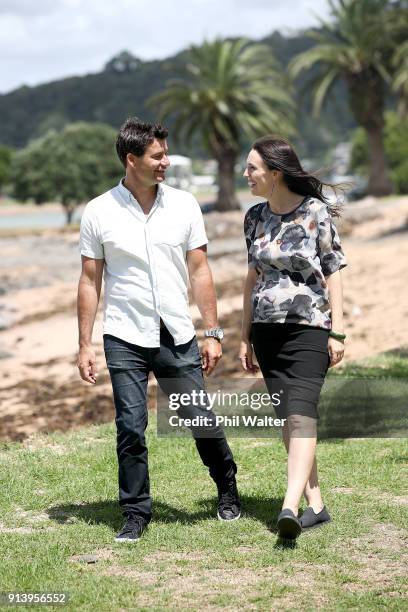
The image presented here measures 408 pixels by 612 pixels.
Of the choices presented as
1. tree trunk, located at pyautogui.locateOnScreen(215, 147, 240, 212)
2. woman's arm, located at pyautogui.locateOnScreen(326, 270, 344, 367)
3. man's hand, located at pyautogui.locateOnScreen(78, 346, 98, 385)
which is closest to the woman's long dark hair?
woman's arm, located at pyautogui.locateOnScreen(326, 270, 344, 367)

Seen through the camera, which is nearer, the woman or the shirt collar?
the woman

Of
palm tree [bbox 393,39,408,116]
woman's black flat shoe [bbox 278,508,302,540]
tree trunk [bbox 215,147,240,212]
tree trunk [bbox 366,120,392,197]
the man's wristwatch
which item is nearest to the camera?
woman's black flat shoe [bbox 278,508,302,540]

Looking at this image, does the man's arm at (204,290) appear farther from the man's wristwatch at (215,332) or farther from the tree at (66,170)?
the tree at (66,170)

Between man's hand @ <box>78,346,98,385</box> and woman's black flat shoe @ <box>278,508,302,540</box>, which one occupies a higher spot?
man's hand @ <box>78,346,98,385</box>

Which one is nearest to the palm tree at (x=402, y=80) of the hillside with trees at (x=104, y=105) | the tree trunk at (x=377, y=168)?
the tree trunk at (x=377, y=168)

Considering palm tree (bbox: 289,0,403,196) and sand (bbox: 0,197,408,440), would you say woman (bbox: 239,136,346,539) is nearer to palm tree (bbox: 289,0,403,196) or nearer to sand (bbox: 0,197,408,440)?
sand (bbox: 0,197,408,440)

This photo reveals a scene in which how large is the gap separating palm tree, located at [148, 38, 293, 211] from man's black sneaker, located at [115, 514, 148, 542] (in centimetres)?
4319

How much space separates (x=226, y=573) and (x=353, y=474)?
1.99m

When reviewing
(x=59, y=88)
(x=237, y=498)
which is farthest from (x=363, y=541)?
(x=59, y=88)

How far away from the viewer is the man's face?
5438 mm

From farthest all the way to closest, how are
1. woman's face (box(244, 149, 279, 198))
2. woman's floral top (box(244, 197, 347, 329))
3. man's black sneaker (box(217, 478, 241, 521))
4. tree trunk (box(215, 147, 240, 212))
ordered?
tree trunk (box(215, 147, 240, 212)) → man's black sneaker (box(217, 478, 241, 521)) → woman's face (box(244, 149, 279, 198)) → woman's floral top (box(244, 197, 347, 329))

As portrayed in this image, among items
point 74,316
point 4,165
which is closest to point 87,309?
point 74,316

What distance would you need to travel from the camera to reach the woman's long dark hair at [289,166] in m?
5.37

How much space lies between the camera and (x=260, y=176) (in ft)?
17.7
